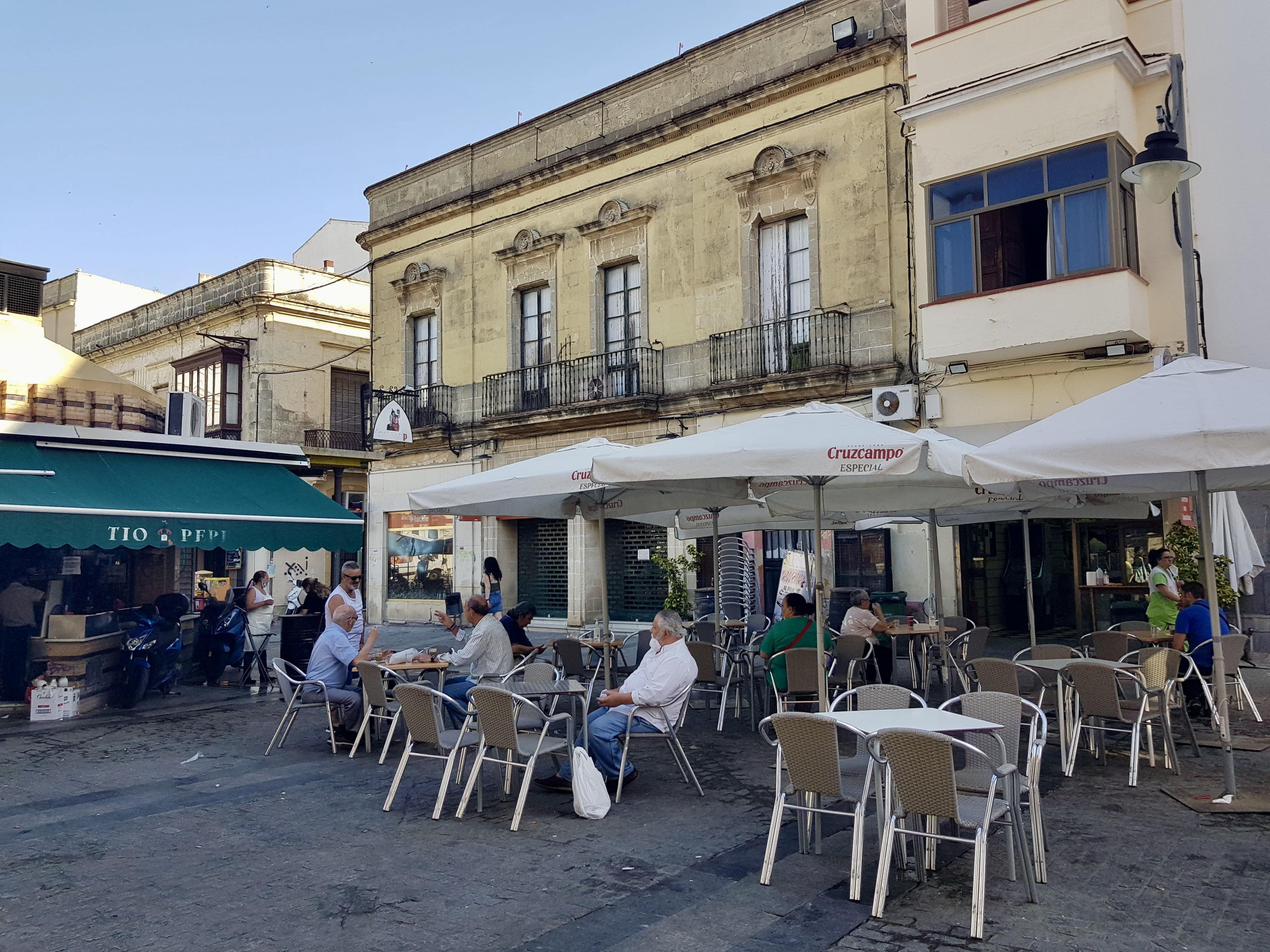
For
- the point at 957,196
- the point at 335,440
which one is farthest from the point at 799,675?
the point at 335,440

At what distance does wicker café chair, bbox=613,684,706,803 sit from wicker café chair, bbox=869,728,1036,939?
87.2 inches

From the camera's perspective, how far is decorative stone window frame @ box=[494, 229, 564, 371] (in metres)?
20.2

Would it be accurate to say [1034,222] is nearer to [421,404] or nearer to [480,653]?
[480,653]

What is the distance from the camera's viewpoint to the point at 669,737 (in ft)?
22.0

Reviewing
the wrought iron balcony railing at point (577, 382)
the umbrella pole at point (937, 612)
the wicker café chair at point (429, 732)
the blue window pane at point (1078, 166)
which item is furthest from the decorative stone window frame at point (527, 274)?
the wicker café chair at point (429, 732)

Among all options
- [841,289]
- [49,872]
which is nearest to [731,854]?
[49,872]

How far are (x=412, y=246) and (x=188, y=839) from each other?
1898cm

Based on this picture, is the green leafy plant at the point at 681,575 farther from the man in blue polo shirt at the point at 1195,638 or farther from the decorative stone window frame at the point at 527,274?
the man in blue polo shirt at the point at 1195,638

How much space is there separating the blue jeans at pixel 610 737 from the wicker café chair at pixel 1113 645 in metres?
4.40

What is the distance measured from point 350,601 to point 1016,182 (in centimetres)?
1004

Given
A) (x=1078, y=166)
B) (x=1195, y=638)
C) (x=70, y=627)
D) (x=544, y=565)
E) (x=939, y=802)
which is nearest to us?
(x=939, y=802)

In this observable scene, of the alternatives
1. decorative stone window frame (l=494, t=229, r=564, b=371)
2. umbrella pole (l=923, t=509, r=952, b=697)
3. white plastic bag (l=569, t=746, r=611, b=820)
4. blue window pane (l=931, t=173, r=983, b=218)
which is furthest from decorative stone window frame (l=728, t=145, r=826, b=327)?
white plastic bag (l=569, t=746, r=611, b=820)

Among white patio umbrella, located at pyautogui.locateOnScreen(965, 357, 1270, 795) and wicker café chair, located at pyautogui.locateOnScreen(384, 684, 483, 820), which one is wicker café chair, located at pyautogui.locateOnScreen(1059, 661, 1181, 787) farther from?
wicker café chair, located at pyautogui.locateOnScreen(384, 684, 483, 820)

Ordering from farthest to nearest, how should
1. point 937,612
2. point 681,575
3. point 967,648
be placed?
1. point 681,575
2. point 937,612
3. point 967,648
